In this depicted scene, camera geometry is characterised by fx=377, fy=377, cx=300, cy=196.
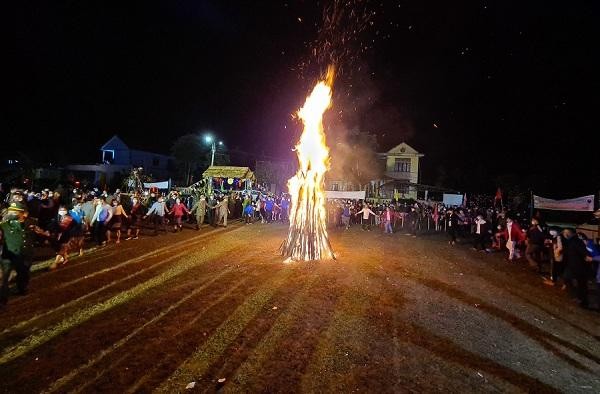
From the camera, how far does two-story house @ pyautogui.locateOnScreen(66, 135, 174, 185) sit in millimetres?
46031

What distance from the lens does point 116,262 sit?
1070 centimetres

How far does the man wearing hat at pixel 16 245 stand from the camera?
7.03 metres

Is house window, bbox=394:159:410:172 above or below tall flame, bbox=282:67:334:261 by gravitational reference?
above

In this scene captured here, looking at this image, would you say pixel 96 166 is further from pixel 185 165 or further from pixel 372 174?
pixel 372 174

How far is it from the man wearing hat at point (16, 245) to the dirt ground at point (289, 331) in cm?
42

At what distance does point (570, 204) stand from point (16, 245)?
21.0 metres

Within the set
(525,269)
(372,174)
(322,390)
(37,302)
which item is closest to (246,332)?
(322,390)

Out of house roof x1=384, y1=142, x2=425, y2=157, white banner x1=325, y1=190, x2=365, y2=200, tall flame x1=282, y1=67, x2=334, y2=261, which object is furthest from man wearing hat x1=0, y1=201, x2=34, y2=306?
house roof x1=384, y1=142, x2=425, y2=157

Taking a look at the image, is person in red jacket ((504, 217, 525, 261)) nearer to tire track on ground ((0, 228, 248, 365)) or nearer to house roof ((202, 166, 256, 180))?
tire track on ground ((0, 228, 248, 365))

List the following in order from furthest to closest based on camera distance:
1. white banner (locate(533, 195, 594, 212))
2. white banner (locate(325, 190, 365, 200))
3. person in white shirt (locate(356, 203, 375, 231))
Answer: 1. white banner (locate(325, 190, 365, 200))
2. person in white shirt (locate(356, 203, 375, 231))
3. white banner (locate(533, 195, 594, 212))

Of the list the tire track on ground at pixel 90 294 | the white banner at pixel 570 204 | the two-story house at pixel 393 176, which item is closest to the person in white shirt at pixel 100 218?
the tire track on ground at pixel 90 294

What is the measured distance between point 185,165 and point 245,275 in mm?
42225

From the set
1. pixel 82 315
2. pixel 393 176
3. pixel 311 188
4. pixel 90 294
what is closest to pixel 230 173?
pixel 311 188

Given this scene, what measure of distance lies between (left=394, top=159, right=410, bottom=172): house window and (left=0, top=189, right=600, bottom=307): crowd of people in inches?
812
